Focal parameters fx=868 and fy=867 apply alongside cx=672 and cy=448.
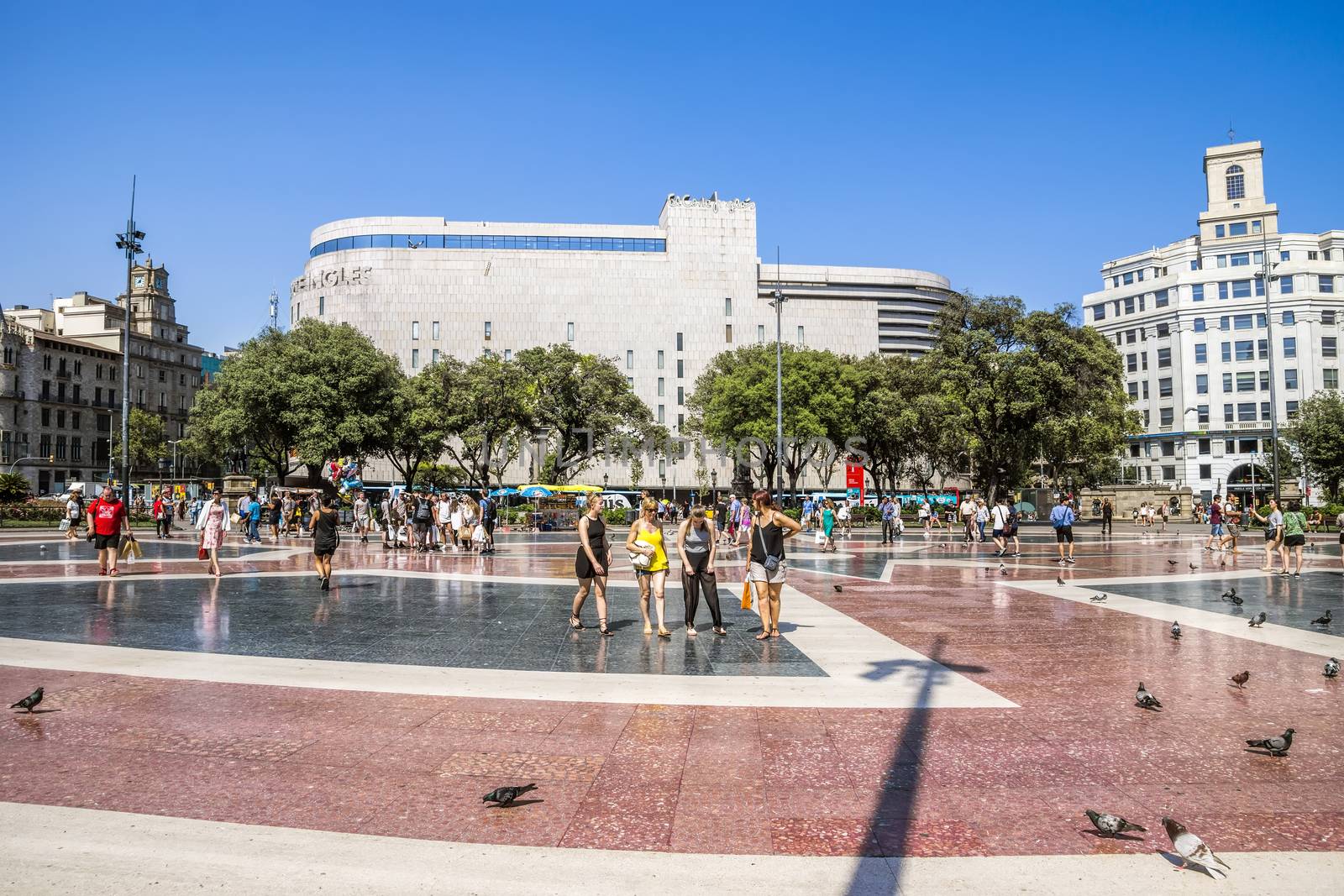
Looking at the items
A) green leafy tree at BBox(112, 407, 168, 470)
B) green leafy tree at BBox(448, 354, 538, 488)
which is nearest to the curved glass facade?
green leafy tree at BBox(112, 407, 168, 470)

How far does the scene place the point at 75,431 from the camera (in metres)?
81.7

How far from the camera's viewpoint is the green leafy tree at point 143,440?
79.9 metres

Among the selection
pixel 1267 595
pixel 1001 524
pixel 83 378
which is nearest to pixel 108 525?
pixel 1267 595

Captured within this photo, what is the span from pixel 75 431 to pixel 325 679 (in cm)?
9071

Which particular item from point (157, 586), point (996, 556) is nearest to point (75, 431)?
point (157, 586)

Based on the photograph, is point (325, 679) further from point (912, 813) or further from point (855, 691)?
point (912, 813)

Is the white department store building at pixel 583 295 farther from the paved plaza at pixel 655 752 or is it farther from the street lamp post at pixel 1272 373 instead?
the paved plaza at pixel 655 752

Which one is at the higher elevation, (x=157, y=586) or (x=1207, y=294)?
(x=1207, y=294)

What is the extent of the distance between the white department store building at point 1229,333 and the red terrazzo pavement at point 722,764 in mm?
77775

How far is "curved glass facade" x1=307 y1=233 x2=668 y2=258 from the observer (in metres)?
84.2

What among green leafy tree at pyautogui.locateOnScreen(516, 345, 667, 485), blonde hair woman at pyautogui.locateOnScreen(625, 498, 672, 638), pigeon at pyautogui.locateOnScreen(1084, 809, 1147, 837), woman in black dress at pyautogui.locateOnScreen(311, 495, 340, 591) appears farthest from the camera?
green leafy tree at pyautogui.locateOnScreen(516, 345, 667, 485)

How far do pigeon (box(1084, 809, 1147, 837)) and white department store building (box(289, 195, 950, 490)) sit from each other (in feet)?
Result: 261

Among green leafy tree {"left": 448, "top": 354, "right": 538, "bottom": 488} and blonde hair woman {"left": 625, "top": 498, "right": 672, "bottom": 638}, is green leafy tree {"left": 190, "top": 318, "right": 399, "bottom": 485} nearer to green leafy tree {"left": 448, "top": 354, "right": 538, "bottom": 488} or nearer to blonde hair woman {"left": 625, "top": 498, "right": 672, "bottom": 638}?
green leafy tree {"left": 448, "top": 354, "right": 538, "bottom": 488}

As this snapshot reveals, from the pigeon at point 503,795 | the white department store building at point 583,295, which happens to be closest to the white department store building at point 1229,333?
the white department store building at point 583,295
